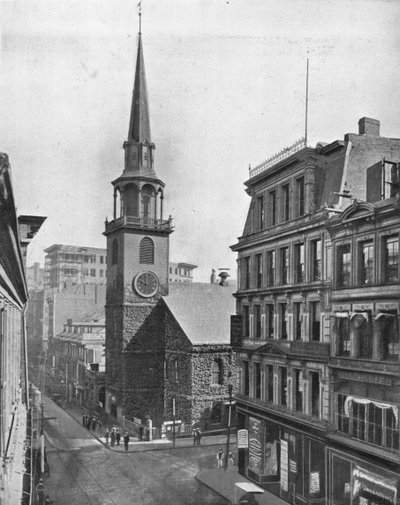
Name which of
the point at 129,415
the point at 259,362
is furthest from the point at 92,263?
the point at 259,362

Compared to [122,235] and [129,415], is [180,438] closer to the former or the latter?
[129,415]

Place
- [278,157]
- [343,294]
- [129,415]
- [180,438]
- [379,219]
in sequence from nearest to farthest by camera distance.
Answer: [379,219]
[343,294]
[278,157]
[180,438]
[129,415]

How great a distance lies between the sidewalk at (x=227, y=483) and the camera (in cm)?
2625

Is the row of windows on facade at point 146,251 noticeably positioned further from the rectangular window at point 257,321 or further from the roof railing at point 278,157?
the roof railing at point 278,157

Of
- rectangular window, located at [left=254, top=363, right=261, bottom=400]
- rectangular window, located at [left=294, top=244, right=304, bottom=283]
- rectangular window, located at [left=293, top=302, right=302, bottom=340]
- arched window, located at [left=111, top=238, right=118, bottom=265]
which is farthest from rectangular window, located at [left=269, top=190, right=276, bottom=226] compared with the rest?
arched window, located at [left=111, top=238, right=118, bottom=265]

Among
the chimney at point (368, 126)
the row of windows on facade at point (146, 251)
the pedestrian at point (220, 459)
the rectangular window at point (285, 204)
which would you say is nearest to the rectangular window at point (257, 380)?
the pedestrian at point (220, 459)

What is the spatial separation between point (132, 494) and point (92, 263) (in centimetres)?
5761

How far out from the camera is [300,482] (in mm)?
25234

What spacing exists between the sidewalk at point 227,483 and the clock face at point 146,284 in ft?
68.0

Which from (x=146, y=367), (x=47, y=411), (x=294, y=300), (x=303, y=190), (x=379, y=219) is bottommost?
(x=47, y=411)

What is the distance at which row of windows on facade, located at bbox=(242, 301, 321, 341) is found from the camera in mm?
26094

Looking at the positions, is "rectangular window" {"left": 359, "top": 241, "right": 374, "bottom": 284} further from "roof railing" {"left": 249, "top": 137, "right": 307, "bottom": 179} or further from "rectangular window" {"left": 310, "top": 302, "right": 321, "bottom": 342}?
"roof railing" {"left": 249, "top": 137, "right": 307, "bottom": 179}

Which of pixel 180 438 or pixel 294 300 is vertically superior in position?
pixel 294 300

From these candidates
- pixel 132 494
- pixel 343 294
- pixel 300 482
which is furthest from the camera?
pixel 132 494
